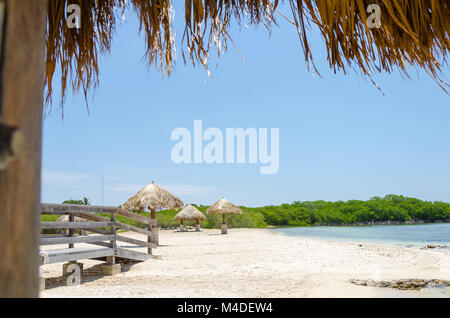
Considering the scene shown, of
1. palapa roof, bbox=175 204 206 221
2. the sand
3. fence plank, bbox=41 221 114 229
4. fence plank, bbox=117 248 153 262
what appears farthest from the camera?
A: palapa roof, bbox=175 204 206 221

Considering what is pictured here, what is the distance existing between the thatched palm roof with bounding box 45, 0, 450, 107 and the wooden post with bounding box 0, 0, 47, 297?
1.26m

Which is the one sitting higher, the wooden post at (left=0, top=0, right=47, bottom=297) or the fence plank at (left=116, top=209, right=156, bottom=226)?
the wooden post at (left=0, top=0, right=47, bottom=297)

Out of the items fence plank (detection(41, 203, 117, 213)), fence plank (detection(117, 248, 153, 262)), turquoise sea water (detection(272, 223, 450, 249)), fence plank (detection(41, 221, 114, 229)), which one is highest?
fence plank (detection(41, 203, 117, 213))

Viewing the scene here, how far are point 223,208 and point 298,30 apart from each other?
16486mm

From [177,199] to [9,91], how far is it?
45.0 feet

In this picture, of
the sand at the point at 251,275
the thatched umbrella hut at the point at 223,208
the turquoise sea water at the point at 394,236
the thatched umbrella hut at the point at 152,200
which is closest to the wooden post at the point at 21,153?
the sand at the point at 251,275

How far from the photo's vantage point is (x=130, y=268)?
21.6 ft

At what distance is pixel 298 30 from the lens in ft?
7.04

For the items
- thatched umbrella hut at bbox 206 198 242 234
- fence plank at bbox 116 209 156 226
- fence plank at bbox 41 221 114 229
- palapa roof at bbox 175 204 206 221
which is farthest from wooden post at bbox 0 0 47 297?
palapa roof at bbox 175 204 206 221

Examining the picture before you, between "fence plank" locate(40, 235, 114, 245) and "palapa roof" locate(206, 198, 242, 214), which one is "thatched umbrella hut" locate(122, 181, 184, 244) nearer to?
"palapa roof" locate(206, 198, 242, 214)

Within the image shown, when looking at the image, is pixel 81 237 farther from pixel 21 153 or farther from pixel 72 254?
pixel 21 153

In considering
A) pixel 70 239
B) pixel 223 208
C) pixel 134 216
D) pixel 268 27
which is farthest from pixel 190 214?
pixel 268 27

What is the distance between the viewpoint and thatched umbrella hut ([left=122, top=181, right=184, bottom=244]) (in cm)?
1343

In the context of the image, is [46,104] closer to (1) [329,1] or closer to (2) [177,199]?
(1) [329,1]
